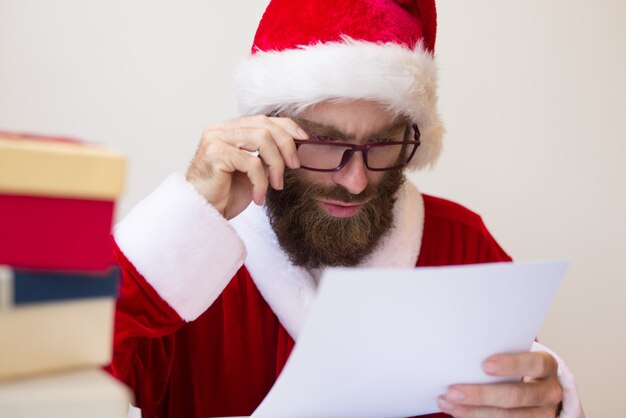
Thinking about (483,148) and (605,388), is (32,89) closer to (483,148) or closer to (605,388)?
(483,148)

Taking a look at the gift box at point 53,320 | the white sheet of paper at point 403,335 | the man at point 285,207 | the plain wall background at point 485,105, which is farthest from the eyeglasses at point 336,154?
the gift box at point 53,320

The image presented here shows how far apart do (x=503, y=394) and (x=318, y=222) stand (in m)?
0.49

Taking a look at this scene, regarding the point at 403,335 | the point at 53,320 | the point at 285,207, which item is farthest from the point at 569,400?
the point at 53,320

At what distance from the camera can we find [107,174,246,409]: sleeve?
36.8 inches

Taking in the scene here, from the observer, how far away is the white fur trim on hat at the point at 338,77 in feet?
3.95

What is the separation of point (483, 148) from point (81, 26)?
1.04 m

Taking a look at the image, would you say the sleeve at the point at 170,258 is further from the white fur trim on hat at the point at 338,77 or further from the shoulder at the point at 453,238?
the shoulder at the point at 453,238

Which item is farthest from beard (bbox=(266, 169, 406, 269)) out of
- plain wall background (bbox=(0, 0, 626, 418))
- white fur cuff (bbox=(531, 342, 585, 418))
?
plain wall background (bbox=(0, 0, 626, 418))

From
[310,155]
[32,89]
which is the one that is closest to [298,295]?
[310,155]

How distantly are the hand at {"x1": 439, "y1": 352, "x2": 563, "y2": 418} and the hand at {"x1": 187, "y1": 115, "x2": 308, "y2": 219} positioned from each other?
1.25ft

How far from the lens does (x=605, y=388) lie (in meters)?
2.13

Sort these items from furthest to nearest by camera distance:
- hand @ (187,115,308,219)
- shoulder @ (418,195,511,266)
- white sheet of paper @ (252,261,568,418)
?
1. shoulder @ (418,195,511,266)
2. hand @ (187,115,308,219)
3. white sheet of paper @ (252,261,568,418)

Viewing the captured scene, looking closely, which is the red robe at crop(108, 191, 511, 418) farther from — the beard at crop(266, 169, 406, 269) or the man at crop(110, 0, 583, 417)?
the beard at crop(266, 169, 406, 269)

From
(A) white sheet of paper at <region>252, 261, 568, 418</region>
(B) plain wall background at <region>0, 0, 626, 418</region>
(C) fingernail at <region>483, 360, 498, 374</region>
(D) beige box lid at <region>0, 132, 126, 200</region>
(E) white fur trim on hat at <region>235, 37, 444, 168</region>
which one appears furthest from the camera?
(B) plain wall background at <region>0, 0, 626, 418</region>
